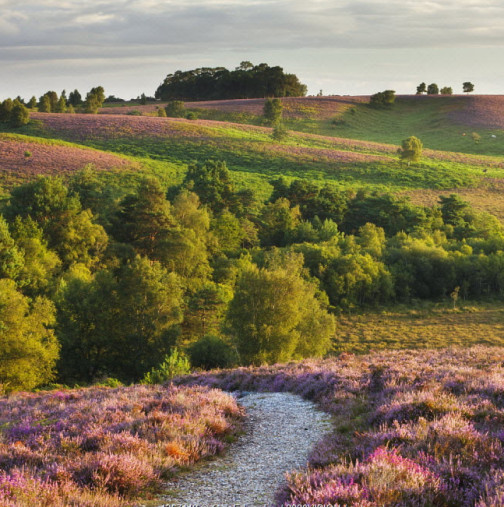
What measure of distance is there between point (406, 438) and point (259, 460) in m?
3.14

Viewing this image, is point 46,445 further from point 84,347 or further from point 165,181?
point 165,181

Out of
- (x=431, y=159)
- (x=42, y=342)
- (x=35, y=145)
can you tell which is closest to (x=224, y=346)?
(x=42, y=342)

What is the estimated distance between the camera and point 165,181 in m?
78.9

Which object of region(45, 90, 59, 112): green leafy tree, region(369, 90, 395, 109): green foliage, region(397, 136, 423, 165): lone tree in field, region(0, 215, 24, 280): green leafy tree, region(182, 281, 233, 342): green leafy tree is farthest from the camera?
region(369, 90, 395, 109): green foliage

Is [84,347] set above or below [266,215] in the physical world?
below

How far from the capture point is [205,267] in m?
58.3

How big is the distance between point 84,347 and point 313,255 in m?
33.1

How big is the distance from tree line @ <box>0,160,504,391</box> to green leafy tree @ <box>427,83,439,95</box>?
120 m

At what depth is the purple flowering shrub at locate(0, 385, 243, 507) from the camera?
8211 millimetres

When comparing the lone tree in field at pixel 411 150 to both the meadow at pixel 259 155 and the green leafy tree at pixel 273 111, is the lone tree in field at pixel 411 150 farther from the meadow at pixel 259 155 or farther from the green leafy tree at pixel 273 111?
the green leafy tree at pixel 273 111

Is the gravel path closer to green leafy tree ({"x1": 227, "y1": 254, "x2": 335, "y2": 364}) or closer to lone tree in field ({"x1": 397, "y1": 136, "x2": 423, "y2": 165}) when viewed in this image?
green leafy tree ({"x1": 227, "y1": 254, "x2": 335, "y2": 364})

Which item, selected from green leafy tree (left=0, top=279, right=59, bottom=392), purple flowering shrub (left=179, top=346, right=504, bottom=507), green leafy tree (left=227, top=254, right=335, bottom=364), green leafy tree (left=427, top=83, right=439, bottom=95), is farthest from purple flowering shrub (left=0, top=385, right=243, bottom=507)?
green leafy tree (left=427, top=83, right=439, bottom=95)

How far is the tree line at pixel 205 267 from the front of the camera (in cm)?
3912

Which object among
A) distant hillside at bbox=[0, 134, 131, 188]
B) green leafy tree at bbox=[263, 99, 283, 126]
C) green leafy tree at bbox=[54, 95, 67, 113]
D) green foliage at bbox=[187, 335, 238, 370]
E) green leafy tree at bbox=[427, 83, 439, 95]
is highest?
green leafy tree at bbox=[427, 83, 439, 95]
